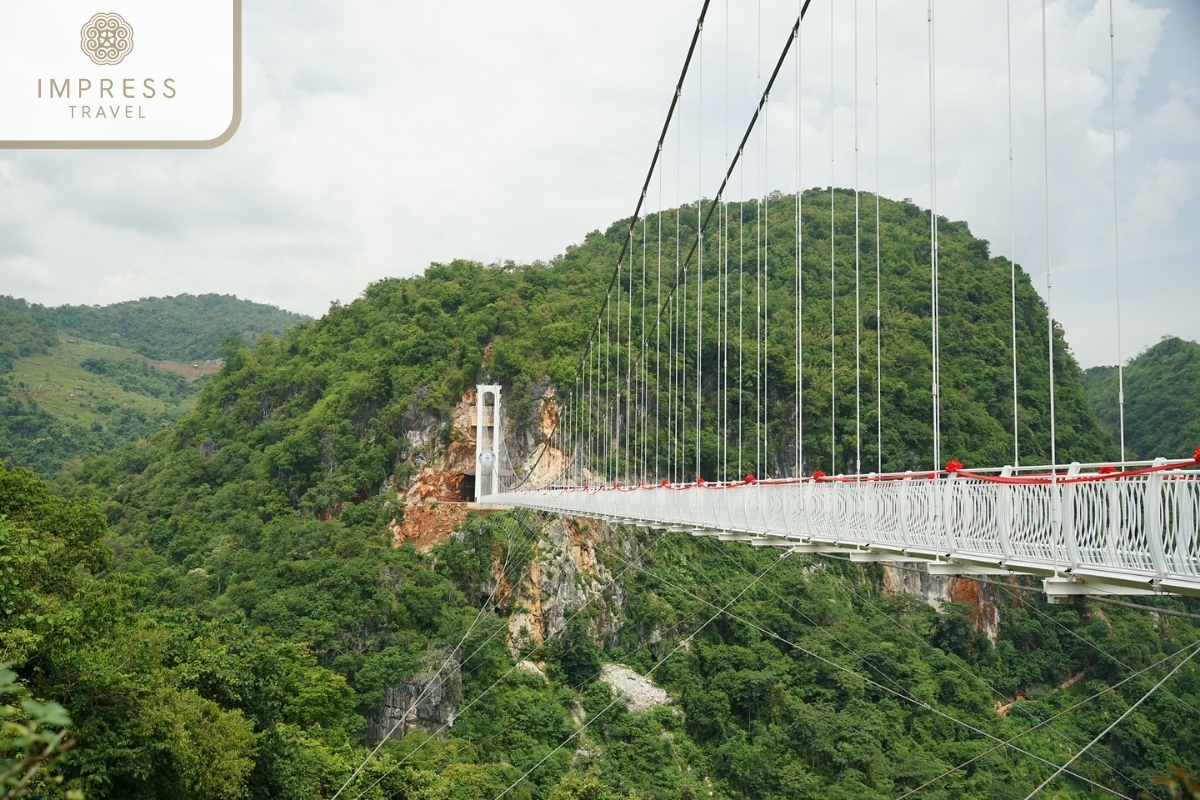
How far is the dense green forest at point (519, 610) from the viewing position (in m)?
12.9

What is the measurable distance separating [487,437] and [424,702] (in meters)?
10.5

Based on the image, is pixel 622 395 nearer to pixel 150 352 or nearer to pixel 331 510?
pixel 331 510

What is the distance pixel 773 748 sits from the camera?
20562 mm

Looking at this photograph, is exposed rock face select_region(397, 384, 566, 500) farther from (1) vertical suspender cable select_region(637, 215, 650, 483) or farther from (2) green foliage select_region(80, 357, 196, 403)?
(2) green foliage select_region(80, 357, 196, 403)

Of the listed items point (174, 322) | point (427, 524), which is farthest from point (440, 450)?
point (174, 322)

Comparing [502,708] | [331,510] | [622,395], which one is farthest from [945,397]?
[331,510]

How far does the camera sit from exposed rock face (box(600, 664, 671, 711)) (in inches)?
873

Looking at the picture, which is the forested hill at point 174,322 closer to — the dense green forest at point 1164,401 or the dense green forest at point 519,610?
the dense green forest at point 519,610

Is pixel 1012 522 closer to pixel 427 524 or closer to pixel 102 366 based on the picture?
pixel 427 524

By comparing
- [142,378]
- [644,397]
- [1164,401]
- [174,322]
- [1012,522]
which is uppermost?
[174,322]

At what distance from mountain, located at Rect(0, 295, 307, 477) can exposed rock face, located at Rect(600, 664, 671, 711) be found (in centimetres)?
2189

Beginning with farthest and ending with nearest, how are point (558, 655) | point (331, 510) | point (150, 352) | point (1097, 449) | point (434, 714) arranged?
point (150, 352) < point (331, 510) < point (1097, 449) < point (558, 655) < point (434, 714)

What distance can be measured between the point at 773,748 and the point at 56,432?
29.7 metres

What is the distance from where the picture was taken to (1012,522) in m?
4.75
